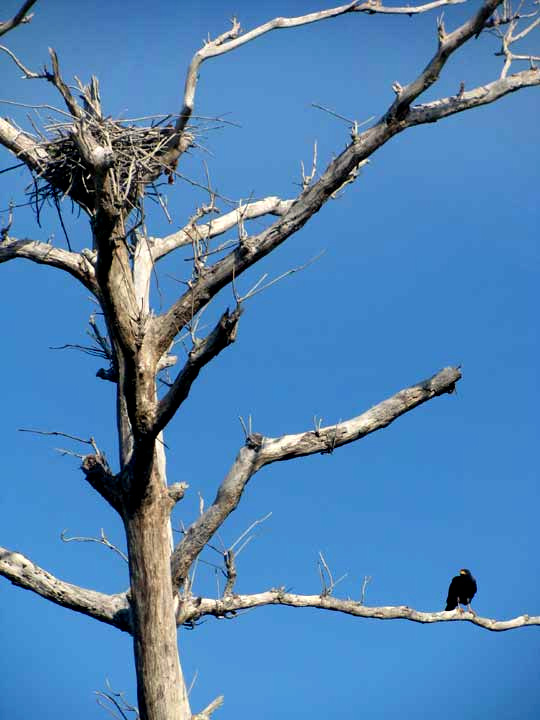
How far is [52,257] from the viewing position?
6.82m

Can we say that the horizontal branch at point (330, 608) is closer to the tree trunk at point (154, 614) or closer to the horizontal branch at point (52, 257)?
the tree trunk at point (154, 614)

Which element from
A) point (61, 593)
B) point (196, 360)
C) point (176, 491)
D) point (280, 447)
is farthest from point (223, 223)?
point (61, 593)

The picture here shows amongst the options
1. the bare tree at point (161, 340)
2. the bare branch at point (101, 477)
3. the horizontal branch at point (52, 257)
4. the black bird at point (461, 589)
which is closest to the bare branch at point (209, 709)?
the bare tree at point (161, 340)

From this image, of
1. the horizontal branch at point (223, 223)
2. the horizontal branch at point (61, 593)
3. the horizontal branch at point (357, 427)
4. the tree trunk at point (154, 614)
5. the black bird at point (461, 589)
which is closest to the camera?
the tree trunk at point (154, 614)

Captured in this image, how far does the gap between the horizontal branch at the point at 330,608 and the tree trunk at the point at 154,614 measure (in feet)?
0.96

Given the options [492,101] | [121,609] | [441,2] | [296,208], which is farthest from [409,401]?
[441,2]

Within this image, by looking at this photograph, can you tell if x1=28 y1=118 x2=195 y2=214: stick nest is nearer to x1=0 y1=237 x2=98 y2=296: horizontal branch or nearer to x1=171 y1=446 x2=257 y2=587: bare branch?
x1=0 y1=237 x2=98 y2=296: horizontal branch

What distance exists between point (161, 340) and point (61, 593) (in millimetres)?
1748

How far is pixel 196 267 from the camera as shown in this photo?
5.53 metres

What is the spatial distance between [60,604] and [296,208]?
291 cm

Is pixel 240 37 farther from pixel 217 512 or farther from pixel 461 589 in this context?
pixel 461 589

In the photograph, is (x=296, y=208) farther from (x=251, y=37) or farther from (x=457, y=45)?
(x=251, y=37)

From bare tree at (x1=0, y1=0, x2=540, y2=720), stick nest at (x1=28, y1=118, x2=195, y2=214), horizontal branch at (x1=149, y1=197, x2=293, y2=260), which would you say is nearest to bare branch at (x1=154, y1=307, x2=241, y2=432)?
bare tree at (x1=0, y1=0, x2=540, y2=720)

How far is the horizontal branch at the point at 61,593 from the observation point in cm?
594
